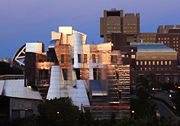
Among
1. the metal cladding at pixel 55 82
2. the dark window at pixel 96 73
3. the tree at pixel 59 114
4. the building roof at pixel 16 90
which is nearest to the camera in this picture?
the tree at pixel 59 114

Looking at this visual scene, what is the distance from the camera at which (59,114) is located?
6631 cm

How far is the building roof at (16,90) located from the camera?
86625mm

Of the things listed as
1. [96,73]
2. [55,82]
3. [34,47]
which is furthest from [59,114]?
[34,47]

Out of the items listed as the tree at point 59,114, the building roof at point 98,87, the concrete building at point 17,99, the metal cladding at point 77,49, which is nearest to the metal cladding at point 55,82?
the metal cladding at point 77,49

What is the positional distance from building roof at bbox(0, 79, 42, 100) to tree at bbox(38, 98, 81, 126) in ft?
59.0

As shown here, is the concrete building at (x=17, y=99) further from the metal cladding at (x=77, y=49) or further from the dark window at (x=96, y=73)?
the dark window at (x=96, y=73)

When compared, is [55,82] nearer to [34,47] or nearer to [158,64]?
[34,47]

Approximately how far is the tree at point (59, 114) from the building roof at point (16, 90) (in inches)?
708

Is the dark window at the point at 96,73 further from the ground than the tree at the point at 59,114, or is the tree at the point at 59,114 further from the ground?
the dark window at the point at 96,73

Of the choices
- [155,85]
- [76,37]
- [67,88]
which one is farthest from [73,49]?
[155,85]

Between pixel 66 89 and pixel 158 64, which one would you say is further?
pixel 158 64

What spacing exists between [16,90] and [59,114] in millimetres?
24110

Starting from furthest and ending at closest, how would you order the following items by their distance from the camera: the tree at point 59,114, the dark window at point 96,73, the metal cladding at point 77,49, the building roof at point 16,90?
the dark window at point 96,73 < the building roof at point 16,90 < the metal cladding at point 77,49 < the tree at point 59,114

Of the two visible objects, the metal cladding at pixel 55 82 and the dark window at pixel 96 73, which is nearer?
the metal cladding at pixel 55 82
